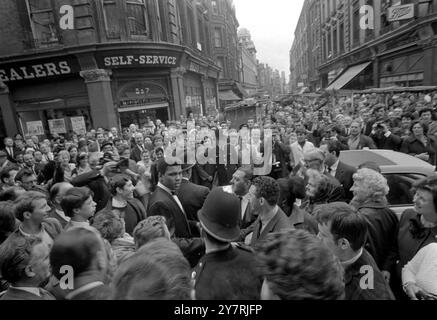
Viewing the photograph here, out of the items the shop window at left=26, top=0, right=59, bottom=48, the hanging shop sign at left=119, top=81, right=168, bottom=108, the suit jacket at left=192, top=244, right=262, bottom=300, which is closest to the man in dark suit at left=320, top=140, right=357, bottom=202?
the suit jacket at left=192, top=244, right=262, bottom=300

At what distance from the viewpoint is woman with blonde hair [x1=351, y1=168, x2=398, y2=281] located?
2.37 meters

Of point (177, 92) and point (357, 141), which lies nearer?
point (357, 141)

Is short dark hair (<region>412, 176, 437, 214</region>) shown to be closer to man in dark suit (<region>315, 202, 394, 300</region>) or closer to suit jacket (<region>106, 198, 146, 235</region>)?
man in dark suit (<region>315, 202, 394, 300</region>)

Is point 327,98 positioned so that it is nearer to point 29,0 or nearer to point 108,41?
point 108,41

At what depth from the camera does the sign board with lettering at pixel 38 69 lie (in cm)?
1259

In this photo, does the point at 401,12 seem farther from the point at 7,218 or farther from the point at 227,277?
the point at 7,218

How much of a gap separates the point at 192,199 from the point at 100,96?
11.4 m

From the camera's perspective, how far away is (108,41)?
41.0 feet

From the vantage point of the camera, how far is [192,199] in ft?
10.4

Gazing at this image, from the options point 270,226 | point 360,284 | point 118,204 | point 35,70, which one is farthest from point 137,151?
point 35,70

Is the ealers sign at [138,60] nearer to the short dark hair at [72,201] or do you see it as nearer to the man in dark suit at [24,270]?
the short dark hair at [72,201]
